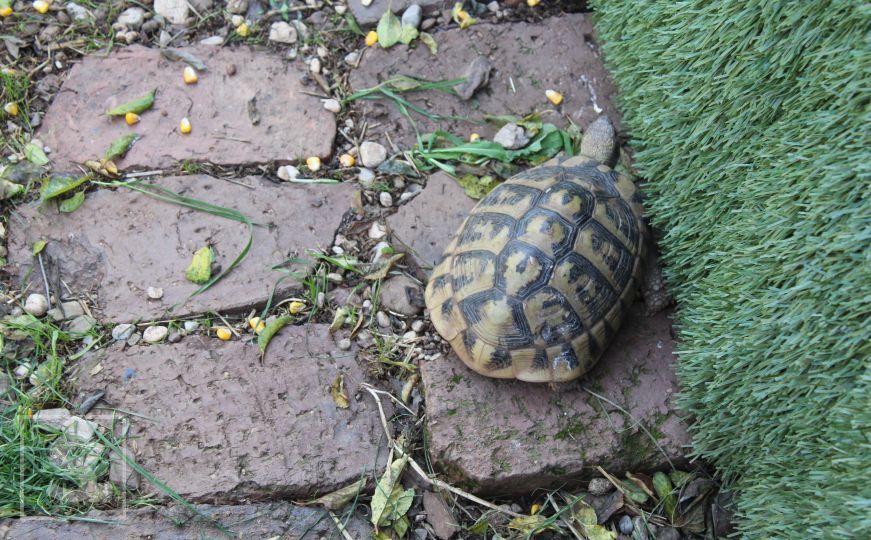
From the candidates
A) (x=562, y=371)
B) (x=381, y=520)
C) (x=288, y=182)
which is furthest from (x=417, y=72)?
(x=381, y=520)

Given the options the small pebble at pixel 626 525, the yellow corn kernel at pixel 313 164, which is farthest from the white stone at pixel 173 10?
the small pebble at pixel 626 525

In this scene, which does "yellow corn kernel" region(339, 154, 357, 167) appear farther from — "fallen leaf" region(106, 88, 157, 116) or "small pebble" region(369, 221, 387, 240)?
"fallen leaf" region(106, 88, 157, 116)

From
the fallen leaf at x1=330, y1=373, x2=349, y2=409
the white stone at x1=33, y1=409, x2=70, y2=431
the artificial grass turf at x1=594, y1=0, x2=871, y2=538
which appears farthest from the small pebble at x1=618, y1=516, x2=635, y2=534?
the white stone at x1=33, y1=409, x2=70, y2=431

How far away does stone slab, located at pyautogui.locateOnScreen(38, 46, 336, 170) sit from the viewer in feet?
10.4

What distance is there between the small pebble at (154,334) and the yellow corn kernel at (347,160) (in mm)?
1032

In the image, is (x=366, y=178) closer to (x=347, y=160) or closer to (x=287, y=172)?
(x=347, y=160)

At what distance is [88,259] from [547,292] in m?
1.84

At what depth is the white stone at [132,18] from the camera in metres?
3.48

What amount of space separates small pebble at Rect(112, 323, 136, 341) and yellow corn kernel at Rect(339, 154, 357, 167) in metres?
1.11

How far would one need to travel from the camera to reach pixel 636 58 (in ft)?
9.76

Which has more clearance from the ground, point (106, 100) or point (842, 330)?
point (842, 330)

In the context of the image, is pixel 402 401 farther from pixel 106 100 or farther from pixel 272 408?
pixel 106 100

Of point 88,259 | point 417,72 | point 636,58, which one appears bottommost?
point 88,259

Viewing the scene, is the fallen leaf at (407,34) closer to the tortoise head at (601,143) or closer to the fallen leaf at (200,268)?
the tortoise head at (601,143)
